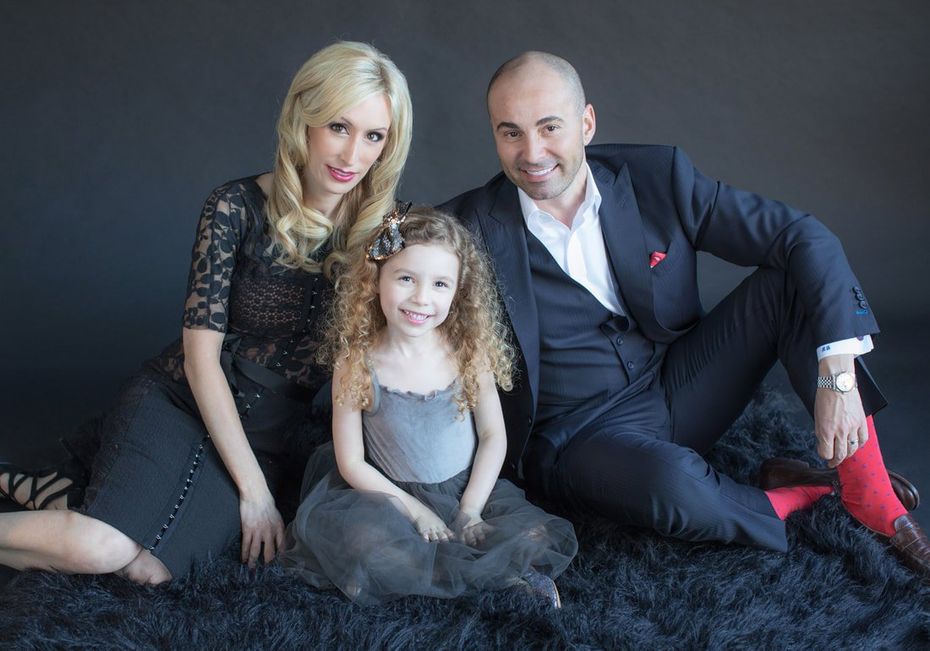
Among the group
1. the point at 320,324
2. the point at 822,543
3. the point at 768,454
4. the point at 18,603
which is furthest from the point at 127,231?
the point at 822,543

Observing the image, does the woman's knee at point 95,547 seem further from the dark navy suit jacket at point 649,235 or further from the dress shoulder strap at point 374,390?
the dark navy suit jacket at point 649,235

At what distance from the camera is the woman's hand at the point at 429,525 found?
3.01 m

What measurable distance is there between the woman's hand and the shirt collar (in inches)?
37.4

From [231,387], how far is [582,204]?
48.1 inches

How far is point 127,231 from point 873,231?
3.66m

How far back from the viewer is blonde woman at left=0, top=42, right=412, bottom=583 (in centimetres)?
308

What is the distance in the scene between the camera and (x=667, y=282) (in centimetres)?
344

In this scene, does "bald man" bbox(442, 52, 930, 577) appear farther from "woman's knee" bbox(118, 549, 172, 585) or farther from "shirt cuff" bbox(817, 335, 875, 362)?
"woman's knee" bbox(118, 549, 172, 585)

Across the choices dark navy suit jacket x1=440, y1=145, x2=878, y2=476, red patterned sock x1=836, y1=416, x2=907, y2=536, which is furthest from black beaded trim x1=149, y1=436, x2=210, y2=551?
red patterned sock x1=836, y1=416, x2=907, y2=536

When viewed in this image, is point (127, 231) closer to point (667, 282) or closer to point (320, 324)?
point (320, 324)

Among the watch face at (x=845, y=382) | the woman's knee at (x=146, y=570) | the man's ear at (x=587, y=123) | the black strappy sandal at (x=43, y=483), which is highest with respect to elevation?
the man's ear at (x=587, y=123)

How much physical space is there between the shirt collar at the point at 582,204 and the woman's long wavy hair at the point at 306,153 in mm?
400

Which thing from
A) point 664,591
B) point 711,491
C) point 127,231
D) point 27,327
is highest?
point 127,231

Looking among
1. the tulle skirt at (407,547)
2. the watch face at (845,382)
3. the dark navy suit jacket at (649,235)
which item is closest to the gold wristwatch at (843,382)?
the watch face at (845,382)
